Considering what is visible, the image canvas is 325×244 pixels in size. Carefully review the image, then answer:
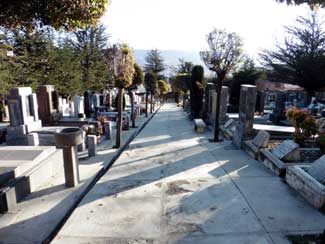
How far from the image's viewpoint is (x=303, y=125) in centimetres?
721

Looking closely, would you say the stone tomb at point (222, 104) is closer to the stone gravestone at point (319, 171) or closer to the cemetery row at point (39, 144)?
the cemetery row at point (39, 144)

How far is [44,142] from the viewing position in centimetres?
912

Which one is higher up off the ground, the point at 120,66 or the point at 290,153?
the point at 120,66

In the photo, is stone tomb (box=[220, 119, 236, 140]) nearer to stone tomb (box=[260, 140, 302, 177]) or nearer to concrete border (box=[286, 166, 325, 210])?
stone tomb (box=[260, 140, 302, 177])

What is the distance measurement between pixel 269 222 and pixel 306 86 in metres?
26.2

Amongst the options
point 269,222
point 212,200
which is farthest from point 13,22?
point 269,222

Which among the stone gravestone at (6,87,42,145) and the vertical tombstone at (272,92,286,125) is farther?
the vertical tombstone at (272,92,286,125)

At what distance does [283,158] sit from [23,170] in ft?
19.3

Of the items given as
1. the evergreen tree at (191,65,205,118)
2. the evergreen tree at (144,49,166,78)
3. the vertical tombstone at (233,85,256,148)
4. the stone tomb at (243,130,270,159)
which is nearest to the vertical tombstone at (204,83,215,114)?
the evergreen tree at (191,65,205,118)

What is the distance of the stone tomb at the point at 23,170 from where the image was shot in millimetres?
4582

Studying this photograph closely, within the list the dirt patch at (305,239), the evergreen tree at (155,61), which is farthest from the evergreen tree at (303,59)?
the evergreen tree at (155,61)

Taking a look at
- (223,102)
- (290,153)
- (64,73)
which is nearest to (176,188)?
(290,153)

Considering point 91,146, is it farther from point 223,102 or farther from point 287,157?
point 223,102

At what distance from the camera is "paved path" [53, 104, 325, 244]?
373 centimetres
